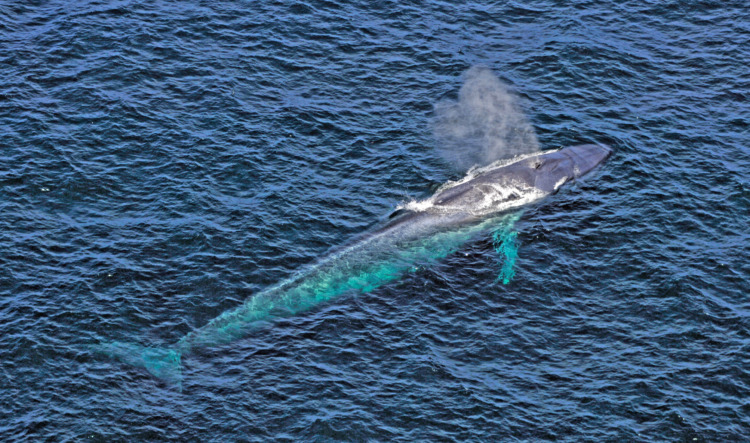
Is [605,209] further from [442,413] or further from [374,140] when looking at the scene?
[442,413]

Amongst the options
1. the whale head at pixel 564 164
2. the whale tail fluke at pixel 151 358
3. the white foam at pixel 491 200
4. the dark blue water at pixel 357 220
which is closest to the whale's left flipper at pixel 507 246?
the dark blue water at pixel 357 220

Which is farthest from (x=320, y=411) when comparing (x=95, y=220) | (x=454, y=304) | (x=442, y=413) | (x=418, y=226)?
(x=95, y=220)

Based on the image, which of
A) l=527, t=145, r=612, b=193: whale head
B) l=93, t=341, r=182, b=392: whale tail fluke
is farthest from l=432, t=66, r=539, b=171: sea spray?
l=93, t=341, r=182, b=392: whale tail fluke

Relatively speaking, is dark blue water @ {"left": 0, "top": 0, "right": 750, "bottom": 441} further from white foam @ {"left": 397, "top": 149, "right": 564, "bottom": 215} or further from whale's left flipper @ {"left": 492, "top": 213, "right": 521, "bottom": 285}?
white foam @ {"left": 397, "top": 149, "right": 564, "bottom": 215}

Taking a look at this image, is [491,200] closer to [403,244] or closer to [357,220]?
[403,244]

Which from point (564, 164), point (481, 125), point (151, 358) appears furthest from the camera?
point (481, 125)

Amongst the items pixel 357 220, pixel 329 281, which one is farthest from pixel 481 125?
pixel 329 281

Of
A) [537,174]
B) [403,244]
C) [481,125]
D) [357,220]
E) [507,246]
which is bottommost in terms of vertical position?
[403,244]
